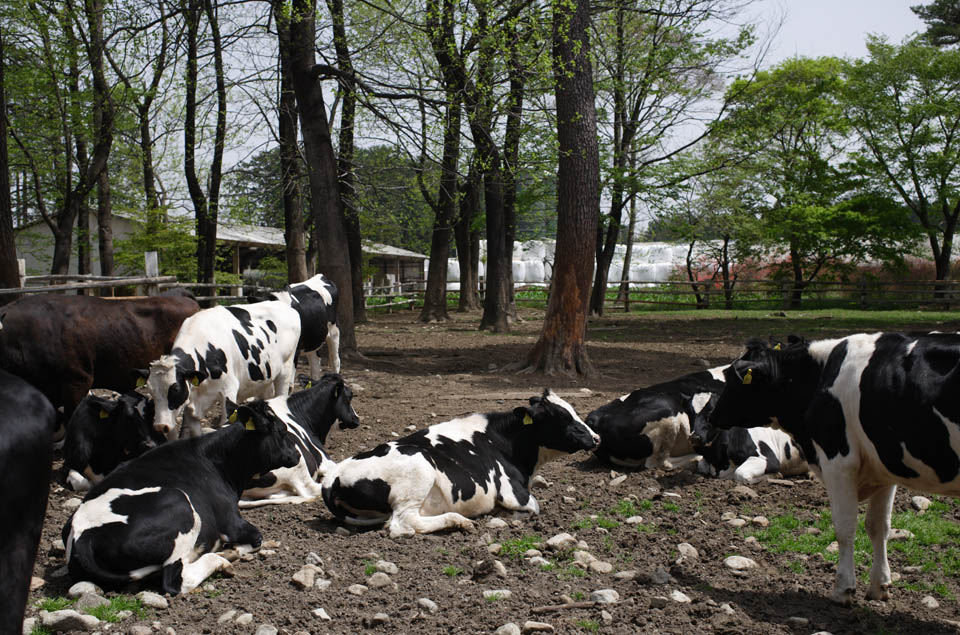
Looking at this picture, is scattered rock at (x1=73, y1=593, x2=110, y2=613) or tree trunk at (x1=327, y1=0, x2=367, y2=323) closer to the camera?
scattered rock at (x1=73, y1=593, x2=110, y2=613)

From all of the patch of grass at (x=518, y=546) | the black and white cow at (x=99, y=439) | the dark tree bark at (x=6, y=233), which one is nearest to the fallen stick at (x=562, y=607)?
the patch of grass at (x=518, y=546)

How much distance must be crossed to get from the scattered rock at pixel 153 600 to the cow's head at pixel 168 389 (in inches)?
115

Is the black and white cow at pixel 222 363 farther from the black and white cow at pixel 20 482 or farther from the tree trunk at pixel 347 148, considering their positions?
the black and white cow at pixel 20 482

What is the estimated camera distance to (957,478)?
423cm

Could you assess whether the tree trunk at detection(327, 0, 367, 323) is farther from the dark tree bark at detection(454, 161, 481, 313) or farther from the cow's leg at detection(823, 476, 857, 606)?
the cow's leg at detection(823, 476, 857, 606)

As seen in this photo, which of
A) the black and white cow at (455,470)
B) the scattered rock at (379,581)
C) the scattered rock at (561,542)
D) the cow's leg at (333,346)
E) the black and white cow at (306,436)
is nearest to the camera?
the scattered rock at (379,581)

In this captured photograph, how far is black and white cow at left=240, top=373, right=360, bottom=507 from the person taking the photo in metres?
6.87

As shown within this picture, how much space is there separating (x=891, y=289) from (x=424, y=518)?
3517 centimetres

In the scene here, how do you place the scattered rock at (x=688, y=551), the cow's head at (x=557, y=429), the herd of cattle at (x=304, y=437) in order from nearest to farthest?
the herd of cattle at (x=304, y=437), the scattered rock at (x=688, y=551), the cow's head at (x=557, y=429)

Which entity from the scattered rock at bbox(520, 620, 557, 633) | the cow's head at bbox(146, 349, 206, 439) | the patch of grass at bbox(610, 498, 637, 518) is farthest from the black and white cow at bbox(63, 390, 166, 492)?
the scattered rock at bbox(520, 620, 557, 633)

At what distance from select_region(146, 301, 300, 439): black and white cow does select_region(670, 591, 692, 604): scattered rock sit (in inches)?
188

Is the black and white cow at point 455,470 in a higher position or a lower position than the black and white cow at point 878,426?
lower

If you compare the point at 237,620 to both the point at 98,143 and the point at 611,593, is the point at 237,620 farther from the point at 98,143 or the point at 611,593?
the point at 98,143

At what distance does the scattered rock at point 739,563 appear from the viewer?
518cm
